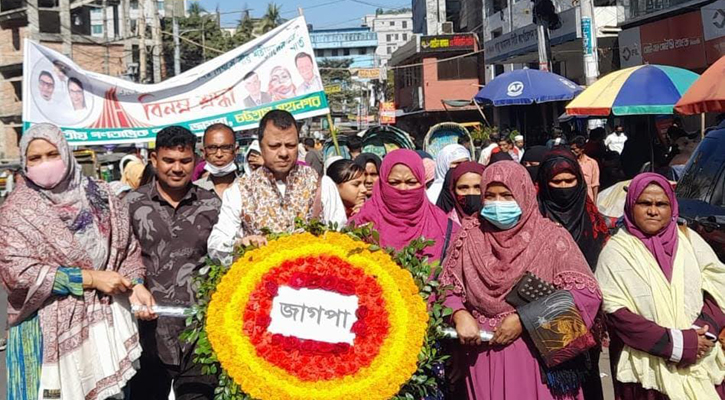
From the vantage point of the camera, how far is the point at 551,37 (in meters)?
23.2

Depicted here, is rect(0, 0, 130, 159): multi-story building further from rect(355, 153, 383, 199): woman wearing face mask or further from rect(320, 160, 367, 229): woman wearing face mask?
rect(320, 160, 367, 229): woman wearing face mask

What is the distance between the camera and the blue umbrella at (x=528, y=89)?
43.7 feet

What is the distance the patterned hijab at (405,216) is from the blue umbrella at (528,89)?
29.8 ft

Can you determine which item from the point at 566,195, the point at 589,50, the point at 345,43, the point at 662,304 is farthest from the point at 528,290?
the point at 345,43

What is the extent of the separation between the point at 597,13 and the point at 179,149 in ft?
60.2

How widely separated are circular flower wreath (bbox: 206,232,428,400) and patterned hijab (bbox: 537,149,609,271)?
1.43m

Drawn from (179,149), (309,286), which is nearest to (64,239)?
(179,149)

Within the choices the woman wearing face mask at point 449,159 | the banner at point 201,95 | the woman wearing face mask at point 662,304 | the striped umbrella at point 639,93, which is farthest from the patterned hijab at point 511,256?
the striped umbrella at point 639,93

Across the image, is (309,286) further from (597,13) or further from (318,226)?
(597,13)

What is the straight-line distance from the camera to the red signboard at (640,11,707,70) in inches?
612

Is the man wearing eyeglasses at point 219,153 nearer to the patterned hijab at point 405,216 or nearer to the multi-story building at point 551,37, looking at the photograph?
the patterned hijab at point 405,216

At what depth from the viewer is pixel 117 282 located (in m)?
3.90

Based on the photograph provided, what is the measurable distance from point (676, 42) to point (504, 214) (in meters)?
14.2

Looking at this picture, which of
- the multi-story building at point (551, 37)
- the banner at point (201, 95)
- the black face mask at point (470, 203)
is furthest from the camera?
the multi-story building at point (551, 37)
